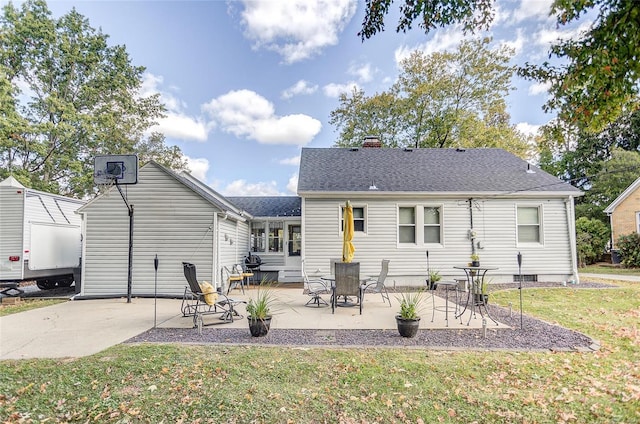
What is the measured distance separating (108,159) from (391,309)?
8.24 meters

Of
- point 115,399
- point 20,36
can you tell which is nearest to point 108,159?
point 115,399

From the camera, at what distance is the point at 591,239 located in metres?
21.4

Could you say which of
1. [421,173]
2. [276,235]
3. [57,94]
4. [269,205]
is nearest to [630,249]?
[421,173]

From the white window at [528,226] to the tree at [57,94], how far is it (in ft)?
66.4

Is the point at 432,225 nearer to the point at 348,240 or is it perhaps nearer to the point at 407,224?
the point at 407,224

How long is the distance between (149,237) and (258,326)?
19.7ft

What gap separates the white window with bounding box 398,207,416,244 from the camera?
12211 millimetres

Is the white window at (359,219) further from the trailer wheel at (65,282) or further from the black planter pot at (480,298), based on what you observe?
the trailer wheel at (65,282)

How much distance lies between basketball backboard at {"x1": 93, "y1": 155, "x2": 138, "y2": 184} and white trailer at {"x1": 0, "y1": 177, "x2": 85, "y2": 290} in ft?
8.06

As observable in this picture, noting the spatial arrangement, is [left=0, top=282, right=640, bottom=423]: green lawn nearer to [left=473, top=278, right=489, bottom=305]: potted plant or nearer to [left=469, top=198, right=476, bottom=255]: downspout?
[left=473, top=278, right=489, bottom=305]: potted plant

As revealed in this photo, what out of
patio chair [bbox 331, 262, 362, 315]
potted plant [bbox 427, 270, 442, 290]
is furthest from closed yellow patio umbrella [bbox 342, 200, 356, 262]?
potted plant [bbox 427, 270, 442, 290]

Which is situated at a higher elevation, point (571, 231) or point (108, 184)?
point (108, 184)

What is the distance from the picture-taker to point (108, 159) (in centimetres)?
924

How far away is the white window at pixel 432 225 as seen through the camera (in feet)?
40.1
